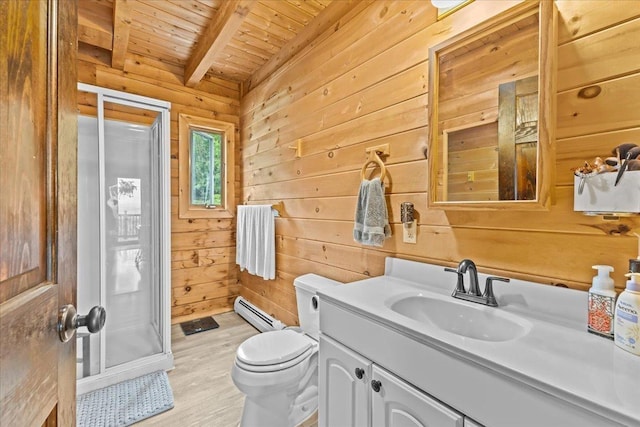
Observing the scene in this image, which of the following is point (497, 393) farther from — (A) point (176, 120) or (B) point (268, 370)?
(A) point (176, 120)

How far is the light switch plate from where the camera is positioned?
1.36 m

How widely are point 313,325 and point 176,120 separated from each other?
2.25m

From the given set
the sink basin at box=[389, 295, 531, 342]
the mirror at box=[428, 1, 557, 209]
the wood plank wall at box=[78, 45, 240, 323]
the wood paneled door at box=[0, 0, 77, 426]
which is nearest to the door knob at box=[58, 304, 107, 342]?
the wood paneled door at box=[0, 0, 77, 426]

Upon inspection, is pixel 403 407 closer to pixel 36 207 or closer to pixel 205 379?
pixel 36 207

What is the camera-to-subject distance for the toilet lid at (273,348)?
1326mm

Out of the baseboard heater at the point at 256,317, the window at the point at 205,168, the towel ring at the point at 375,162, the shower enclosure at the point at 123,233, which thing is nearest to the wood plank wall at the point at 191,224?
the window at the point at 205,168

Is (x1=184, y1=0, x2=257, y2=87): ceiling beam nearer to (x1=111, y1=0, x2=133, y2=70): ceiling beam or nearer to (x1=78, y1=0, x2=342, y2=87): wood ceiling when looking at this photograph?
(x1=78, y1=0, x2=342, y2=87): wood ceiling

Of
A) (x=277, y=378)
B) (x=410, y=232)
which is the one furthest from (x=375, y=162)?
(x=277, y=378)

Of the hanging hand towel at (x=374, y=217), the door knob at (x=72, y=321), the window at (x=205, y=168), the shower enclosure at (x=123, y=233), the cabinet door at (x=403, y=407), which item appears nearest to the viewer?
the door knob at (x=72, y=321)

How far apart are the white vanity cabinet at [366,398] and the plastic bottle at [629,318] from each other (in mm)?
429

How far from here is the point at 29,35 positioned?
19.0 inches

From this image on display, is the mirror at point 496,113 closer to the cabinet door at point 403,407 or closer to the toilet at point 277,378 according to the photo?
the cabinet door at point 403,407

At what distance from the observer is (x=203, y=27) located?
7.11 feet

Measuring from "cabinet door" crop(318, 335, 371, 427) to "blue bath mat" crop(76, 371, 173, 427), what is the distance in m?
1.04
